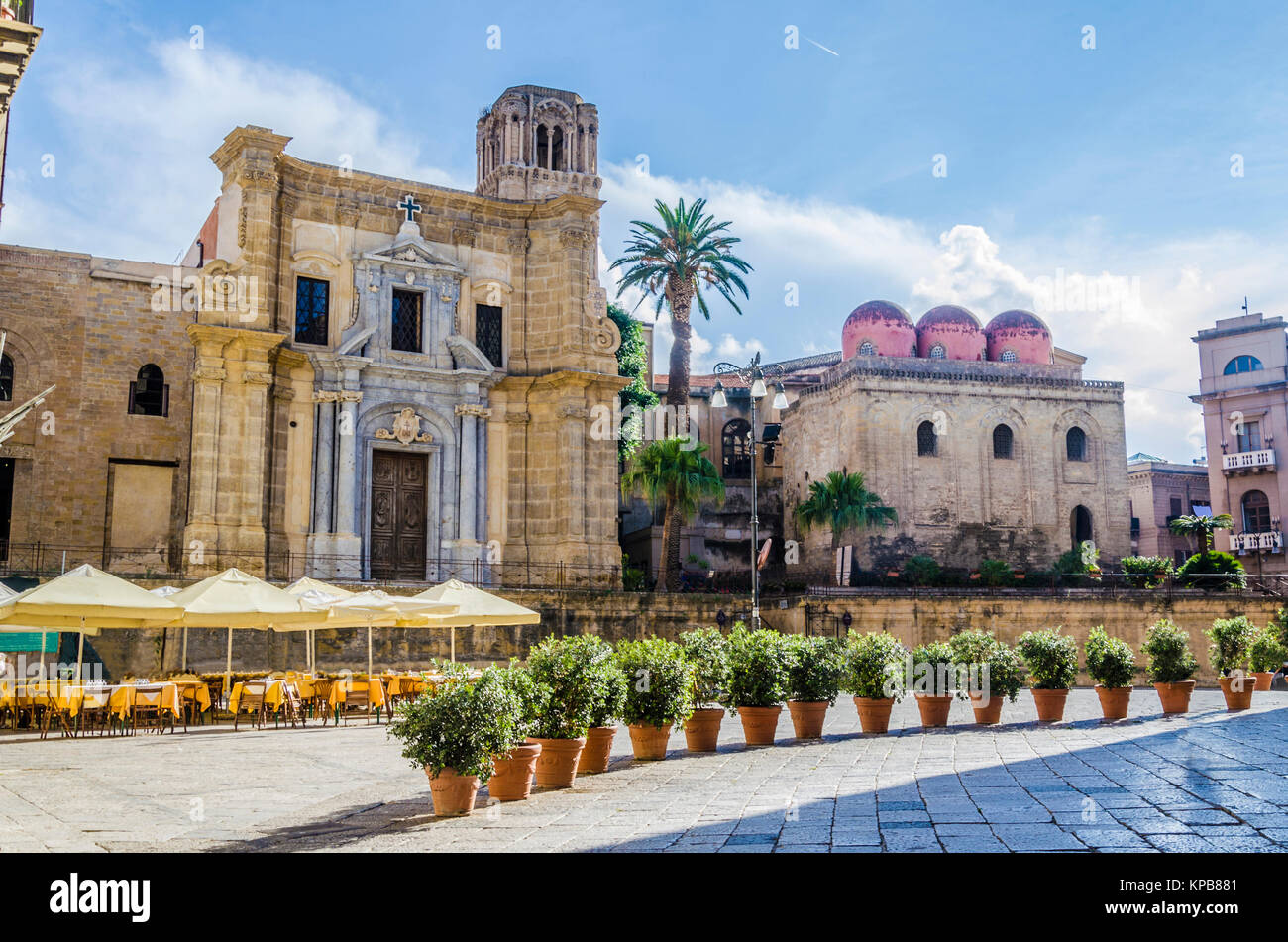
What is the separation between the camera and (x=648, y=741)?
12.6 m

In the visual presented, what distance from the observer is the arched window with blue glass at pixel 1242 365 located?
155 ft

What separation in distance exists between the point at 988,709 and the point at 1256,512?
36675mm

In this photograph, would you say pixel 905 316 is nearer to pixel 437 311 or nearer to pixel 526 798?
pixel 437 311

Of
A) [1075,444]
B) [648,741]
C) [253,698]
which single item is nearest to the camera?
[648,741]

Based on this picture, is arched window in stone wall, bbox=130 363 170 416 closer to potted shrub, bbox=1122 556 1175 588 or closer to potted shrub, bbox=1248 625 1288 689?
potted shrub, bbox=1248 625 1288 689

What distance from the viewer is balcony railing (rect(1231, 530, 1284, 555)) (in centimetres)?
4484

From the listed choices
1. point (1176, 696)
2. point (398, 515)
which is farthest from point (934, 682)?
point (398, 515)

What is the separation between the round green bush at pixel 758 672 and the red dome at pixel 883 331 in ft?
101

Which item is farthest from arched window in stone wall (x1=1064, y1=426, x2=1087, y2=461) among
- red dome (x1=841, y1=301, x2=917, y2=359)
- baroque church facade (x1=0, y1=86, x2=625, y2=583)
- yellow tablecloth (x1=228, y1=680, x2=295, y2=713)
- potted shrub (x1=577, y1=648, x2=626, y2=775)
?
potted shrub (x1=577, y1=648, x2=626, y2=775)

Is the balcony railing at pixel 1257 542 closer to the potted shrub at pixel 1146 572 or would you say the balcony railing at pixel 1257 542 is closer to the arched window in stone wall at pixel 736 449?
the potted shrub at pixel 1146 572

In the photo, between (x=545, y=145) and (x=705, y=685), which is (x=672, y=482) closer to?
(x=545, y=145)

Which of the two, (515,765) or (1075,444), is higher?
(1075,444)
